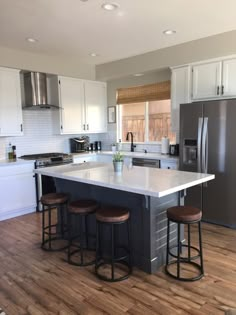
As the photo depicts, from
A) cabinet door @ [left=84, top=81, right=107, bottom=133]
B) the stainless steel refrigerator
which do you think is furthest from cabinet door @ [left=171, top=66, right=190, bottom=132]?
cabinet door @ [left=84, top=81, right=107, bottom=133]

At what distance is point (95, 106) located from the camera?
5.88 meters

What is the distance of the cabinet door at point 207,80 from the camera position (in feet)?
13.2

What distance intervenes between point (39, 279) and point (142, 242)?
106 centimetres

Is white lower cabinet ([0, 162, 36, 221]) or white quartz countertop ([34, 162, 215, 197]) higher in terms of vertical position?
white quartz countertop ([34, 162, 215, 197])

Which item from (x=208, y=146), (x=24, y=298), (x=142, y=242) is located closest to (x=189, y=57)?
(x=208, y=146)

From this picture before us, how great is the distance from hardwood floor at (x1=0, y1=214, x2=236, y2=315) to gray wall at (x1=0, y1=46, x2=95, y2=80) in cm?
314

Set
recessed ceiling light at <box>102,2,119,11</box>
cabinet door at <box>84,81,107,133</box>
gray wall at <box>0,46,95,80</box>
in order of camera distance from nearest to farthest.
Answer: recessed ceiling light at <box>102,2,119,11</box> → gray wall at <box>0,46,95,80</box> → cabinet door at <box>84,81,107,133</box>

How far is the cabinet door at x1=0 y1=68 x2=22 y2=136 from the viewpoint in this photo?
4.44 metres

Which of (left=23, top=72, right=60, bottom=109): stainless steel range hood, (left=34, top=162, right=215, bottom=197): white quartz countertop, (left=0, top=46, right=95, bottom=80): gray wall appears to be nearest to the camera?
(left=34, top=162, right=215, bottom=197): white quartz countertop

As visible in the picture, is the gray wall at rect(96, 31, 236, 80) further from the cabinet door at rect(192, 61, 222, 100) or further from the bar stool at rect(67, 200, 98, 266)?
the bar stool at rect(67, 200, 98, 266)

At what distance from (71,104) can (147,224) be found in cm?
346

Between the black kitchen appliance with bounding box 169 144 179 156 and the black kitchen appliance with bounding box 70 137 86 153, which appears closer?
the black kitchen appliance with bounding box 169 144 179 156

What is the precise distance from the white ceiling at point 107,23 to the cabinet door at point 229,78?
1.54 feet

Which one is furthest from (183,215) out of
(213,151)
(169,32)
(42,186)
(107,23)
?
(42,186)
